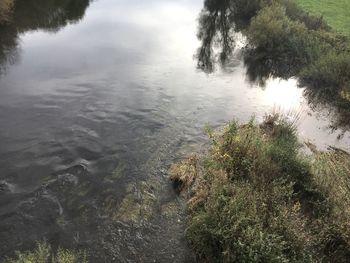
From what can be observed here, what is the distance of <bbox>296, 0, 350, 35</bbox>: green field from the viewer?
110ft

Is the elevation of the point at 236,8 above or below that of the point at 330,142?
above

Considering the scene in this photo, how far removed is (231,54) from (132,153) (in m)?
14.7

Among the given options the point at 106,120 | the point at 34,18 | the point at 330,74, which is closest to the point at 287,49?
the point at 330,74

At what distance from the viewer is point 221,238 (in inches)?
408

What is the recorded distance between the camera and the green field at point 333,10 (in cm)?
3341

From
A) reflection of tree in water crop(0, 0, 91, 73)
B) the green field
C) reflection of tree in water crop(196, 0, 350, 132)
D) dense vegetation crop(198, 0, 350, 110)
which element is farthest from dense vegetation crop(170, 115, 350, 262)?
the green field

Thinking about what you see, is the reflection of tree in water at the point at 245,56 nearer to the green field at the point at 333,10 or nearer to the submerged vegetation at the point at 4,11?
the green field at the point at 333,10

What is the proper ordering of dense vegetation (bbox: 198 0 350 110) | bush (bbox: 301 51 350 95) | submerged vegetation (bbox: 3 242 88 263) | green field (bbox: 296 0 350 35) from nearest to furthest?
submerged vegetation (bbox: 3 242 88 263)
bush (bbox: 301 51 350 95)
dense vegetation (bbox: 198 0 350 110)
green field (bbox: 296 0 350 35)

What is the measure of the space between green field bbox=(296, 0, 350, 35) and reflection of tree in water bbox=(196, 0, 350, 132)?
7.62 metres

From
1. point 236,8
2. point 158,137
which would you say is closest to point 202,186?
point 158,137

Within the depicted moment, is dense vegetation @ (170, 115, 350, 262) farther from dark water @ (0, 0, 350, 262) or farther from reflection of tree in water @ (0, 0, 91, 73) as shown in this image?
reflection of tree in water @ (0, 0, 91, 73)

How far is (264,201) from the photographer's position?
38.2 feet

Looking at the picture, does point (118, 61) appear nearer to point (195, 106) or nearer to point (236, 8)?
point (195, 106)

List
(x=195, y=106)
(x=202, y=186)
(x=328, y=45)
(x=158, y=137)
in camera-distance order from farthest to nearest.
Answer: (x=328, y=45) → (x=195, y=106) → (x=158, y=137) → (x=202, y=186)
